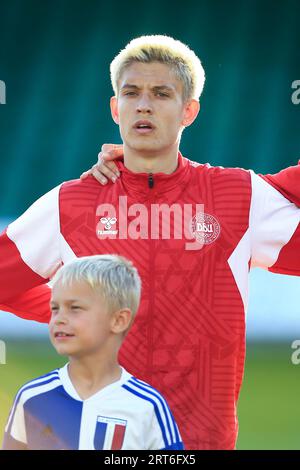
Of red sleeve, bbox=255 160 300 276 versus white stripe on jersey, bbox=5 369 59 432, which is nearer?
white stripe on jersey, bbox=5 369 59 432

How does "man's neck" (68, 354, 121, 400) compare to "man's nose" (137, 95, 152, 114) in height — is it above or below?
below

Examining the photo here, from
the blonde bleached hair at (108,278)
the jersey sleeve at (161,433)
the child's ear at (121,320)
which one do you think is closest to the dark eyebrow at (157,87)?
the blonde bleached hair at (108,278)

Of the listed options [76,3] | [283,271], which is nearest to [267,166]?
[76,3]

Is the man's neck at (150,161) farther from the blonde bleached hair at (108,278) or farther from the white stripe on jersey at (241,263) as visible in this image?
the blonde bleached hair at (108,278)

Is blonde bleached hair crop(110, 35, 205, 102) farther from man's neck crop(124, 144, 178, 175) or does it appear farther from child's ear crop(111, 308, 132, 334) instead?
child's ear crop(111, 308, 132, 334)

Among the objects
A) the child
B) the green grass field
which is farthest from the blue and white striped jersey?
the green grass field

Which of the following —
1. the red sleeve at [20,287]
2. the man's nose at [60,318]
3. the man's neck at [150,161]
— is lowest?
the man's nose at [60,318]

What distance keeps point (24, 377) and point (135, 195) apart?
9.61ft

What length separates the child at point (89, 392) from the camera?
2111 millimetres

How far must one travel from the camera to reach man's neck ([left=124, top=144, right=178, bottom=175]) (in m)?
2.65

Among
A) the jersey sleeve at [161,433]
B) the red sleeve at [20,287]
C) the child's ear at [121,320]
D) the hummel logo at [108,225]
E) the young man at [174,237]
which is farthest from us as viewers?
the red sleeve at [20,287]

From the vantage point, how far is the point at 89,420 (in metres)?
2.12

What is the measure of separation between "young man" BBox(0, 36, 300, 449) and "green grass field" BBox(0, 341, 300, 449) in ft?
5.46
